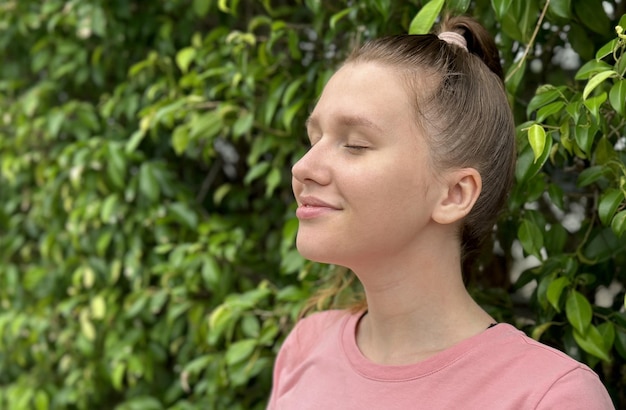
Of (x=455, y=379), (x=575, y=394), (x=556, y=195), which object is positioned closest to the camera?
(x=575, y=394)

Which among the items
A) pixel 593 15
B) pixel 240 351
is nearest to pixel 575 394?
pixel 593 15

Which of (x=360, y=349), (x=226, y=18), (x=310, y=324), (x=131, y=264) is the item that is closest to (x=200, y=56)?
(x=226, y=18)

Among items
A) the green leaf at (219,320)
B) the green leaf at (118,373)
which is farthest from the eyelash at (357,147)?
the green leaf at (118,373)

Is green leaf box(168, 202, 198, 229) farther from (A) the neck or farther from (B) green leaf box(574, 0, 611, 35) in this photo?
(B) green leaf box(574, 0, 611, 35)

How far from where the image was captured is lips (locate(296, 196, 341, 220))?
46.4 inches

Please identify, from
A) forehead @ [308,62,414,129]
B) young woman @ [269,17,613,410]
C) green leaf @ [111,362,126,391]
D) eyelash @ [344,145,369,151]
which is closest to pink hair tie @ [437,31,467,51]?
young woman @ [269,17,613,410]

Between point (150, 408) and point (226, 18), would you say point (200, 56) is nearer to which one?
point (226, 18)

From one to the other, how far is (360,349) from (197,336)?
0.77m

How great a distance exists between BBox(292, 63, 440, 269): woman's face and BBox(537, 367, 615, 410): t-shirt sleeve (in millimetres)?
278

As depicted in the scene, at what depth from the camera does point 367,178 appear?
3.76ft

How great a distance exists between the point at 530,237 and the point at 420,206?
0.87 feet

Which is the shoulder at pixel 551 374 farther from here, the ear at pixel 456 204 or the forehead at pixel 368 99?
the forehead at pixel 368 99

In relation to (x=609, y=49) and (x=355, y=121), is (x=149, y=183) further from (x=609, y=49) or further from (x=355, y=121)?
(x=609, y=49)

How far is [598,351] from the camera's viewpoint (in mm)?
1276
